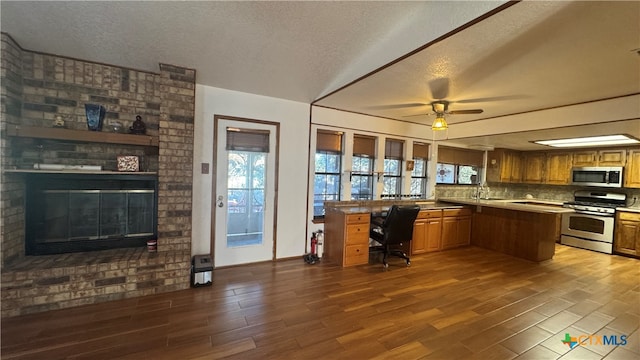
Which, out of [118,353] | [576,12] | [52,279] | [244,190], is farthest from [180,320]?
[576,12]

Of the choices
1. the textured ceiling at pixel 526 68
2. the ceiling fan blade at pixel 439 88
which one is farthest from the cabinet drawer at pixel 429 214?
the ceiling fan blade at pixel 439 88

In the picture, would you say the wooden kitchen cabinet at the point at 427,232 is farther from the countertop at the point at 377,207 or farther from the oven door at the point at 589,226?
the oven door at the point at 589,226

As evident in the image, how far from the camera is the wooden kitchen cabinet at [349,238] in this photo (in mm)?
3934

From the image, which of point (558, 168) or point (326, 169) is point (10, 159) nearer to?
point (326, 169)

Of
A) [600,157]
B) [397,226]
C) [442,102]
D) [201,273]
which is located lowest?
[201,273]

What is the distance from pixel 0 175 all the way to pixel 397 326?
13.0 feet

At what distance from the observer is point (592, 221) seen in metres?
5.32

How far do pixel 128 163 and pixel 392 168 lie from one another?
4.42 m

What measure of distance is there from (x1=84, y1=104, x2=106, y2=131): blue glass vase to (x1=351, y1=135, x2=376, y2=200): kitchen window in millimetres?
3646

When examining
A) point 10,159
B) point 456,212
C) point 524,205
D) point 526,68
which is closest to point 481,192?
point 524,205

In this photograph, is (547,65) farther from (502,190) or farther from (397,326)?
(502,190)

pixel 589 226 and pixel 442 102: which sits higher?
pixel 442 102

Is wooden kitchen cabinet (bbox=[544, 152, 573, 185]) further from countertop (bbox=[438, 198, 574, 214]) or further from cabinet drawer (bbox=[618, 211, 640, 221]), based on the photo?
cabinet drawer (bbox=[618, 211, 640, 221])

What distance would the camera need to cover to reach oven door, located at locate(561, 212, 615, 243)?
5129 mm
